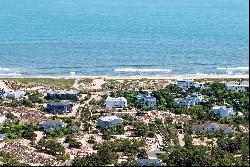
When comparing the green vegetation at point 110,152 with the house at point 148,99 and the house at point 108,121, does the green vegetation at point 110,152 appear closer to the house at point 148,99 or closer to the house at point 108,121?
the house at point 108,121

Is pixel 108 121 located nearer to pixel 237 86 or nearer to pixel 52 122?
pixel 52 122

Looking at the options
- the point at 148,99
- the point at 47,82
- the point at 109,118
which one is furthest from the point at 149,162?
the point at 47,82

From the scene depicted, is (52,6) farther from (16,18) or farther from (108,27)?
(108,27)

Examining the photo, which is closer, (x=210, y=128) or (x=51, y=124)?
(x=210, y=128)

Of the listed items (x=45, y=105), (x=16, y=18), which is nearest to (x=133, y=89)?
(x=45, y=105)

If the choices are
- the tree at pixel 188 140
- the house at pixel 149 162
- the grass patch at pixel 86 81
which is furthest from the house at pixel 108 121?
the grass patch at pixel 86 81

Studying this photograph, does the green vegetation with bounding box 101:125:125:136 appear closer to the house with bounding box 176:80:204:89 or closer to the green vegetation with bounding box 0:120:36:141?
the green vegetation with bounding box 0:120:36:141
